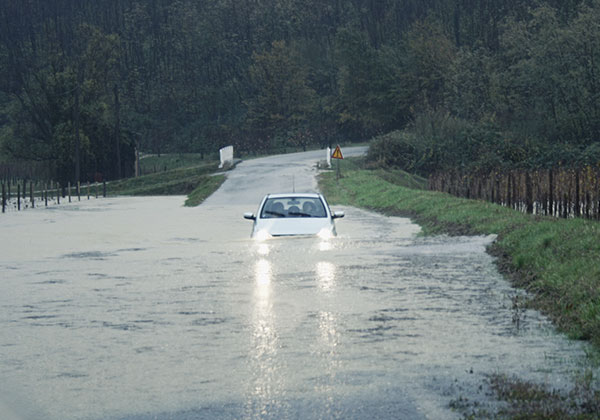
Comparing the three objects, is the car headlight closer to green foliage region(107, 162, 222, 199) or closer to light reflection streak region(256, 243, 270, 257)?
light reflection streak region(256, 243, 270, 257)

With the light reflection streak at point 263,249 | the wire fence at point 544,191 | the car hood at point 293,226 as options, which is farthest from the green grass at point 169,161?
the car hood at point 293,226

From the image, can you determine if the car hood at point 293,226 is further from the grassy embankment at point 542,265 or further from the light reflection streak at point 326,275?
the grassy embankment at point 542,265

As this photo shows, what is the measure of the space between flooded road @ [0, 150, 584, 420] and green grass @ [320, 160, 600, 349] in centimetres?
45

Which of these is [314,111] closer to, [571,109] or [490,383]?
[571,109]

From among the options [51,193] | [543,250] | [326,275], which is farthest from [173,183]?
[543,250]

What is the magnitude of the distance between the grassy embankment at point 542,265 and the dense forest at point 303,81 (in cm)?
2481

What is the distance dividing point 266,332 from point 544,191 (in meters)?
19.1

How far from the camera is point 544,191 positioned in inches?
1109

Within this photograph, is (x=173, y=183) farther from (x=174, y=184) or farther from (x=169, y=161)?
(x=169, y=161)

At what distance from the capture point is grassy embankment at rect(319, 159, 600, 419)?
7.51 m

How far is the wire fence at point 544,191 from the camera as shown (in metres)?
24.8

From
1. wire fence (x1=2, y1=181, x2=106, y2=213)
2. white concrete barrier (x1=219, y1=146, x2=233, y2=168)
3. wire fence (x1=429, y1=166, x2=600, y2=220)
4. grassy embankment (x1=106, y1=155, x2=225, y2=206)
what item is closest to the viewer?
wire fence (x1=429, y1=166, x2=600, y2=220)

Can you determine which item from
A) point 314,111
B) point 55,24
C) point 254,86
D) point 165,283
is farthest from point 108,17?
point 165,283

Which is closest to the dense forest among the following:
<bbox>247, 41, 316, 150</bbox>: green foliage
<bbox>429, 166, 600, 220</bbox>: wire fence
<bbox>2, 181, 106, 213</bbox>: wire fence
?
<bbox>247, 41, 316, 150</bbox>: green foliage
